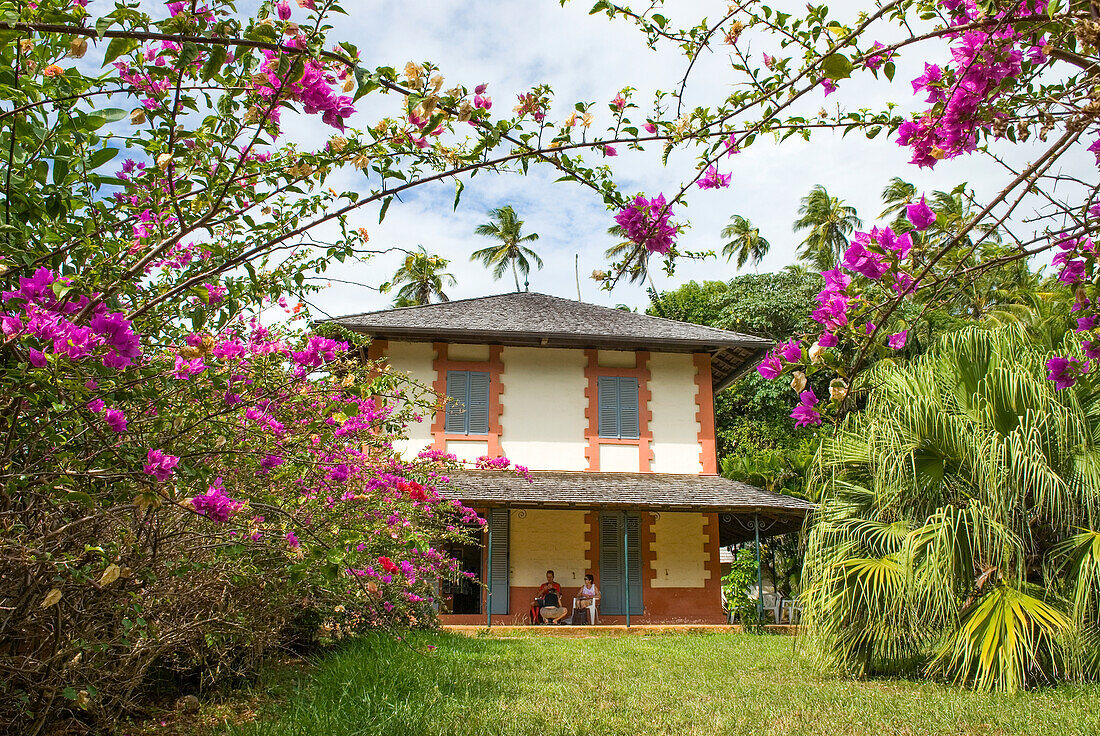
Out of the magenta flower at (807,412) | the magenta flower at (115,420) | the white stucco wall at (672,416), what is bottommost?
the magenta flower at (115,420)

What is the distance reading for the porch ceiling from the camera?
14.5 metres

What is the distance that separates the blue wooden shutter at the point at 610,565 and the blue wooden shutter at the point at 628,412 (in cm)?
161

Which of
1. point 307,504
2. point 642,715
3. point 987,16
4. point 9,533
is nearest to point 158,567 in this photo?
point 9,533

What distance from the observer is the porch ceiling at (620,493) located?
1449 centimetres

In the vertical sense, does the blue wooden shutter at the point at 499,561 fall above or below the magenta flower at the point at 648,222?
below

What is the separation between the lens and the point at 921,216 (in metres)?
2.39

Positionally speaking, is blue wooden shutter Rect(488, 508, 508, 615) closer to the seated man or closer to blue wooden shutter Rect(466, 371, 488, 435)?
the seated man

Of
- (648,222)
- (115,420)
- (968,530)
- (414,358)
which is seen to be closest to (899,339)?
(648,222)

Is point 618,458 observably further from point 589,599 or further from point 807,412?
point 807,412

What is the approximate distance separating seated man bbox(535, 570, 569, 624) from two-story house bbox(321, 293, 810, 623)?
1.13 feet

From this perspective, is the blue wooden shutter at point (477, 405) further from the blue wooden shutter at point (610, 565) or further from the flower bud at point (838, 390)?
the flower bud at point (838, 390)

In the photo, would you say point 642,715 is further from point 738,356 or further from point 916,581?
point 738,356

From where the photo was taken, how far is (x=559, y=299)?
19.6 meters

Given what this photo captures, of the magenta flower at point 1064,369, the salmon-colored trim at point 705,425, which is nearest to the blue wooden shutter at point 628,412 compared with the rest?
the salmon-colored trim at point 705,425
